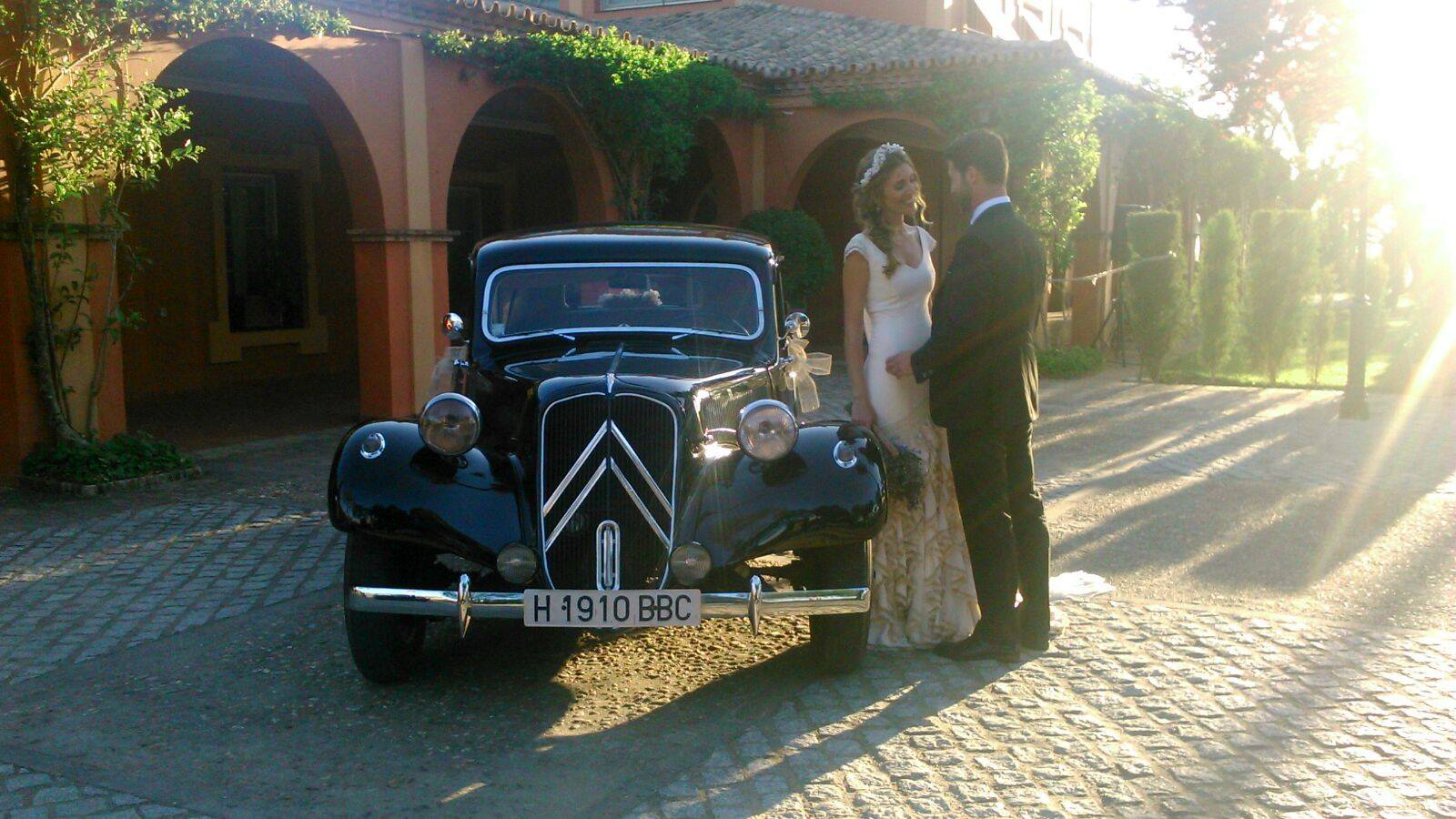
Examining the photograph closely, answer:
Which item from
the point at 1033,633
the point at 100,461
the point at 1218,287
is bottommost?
the point at 1033,633

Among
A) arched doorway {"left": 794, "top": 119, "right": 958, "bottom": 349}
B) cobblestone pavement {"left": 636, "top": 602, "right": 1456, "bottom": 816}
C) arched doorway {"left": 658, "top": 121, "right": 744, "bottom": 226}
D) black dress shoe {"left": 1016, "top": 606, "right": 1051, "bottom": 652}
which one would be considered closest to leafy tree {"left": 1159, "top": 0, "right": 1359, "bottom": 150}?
arched doorway {"left": 794, "top": 119, "right": 958, "bottom": 349}

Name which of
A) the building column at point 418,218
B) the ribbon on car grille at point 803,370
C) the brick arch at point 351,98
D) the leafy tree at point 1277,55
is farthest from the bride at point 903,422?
the leafy tree at point 1277,55

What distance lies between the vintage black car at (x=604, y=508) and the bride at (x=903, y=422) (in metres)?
0.42

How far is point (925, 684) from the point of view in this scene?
455 cm

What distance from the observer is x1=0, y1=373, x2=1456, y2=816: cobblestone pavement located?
12.0 ft

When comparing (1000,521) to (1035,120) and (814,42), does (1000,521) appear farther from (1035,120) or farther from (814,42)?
(814,42)

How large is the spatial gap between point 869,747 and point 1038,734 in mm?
541

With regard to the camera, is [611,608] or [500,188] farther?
[500,188]

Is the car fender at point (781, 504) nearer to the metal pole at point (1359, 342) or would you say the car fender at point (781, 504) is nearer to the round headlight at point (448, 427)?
the round headlight at point (448, 427)

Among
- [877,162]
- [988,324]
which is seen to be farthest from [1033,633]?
[877,162]

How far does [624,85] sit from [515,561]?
369 inches

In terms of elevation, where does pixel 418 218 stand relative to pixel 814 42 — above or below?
below

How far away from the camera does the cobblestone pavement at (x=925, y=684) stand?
12.0ft

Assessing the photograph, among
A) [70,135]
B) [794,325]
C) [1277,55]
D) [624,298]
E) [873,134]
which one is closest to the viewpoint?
[624,298]
